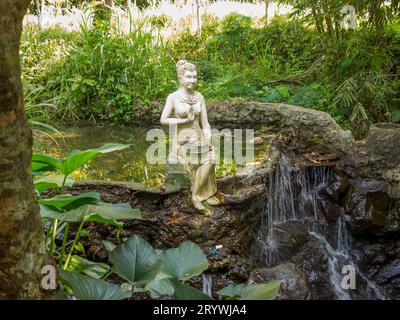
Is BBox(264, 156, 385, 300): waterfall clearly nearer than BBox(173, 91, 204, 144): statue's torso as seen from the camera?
No

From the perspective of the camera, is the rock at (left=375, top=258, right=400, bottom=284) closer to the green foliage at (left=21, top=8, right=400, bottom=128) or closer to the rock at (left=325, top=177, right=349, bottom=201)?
the rock at (left=325, top=177, right=349, bottom=201)

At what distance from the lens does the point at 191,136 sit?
354 cm

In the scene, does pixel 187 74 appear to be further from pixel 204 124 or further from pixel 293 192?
pixel 293 192

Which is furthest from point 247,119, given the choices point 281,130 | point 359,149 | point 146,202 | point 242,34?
point 242,34

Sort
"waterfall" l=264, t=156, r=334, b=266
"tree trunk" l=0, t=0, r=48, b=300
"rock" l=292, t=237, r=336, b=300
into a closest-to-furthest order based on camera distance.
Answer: "tree trunk" l=0, t=0, r=48, b=300 < "rock" l=292, t=237, r=336, b=300 < "waterfall" l=264, t=156, r=334, b=266

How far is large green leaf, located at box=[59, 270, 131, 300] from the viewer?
1268 millimetres

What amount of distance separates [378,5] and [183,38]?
206 inches

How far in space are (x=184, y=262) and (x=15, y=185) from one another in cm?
66

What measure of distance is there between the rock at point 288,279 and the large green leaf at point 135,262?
1.86 m

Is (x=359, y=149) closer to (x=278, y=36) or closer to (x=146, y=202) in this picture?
(x=146, y=202)

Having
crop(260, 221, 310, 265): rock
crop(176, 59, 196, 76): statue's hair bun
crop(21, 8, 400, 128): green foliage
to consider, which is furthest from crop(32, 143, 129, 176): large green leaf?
crop(21, 8, 400, 128): green foliage

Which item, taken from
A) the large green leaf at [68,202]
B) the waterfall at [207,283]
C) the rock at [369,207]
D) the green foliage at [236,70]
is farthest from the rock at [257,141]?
the large green leaf at [68,202]

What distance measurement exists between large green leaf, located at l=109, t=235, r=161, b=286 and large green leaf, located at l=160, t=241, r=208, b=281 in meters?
0.06

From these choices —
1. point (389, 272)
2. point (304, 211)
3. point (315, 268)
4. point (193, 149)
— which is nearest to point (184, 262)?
point (193, 149)
